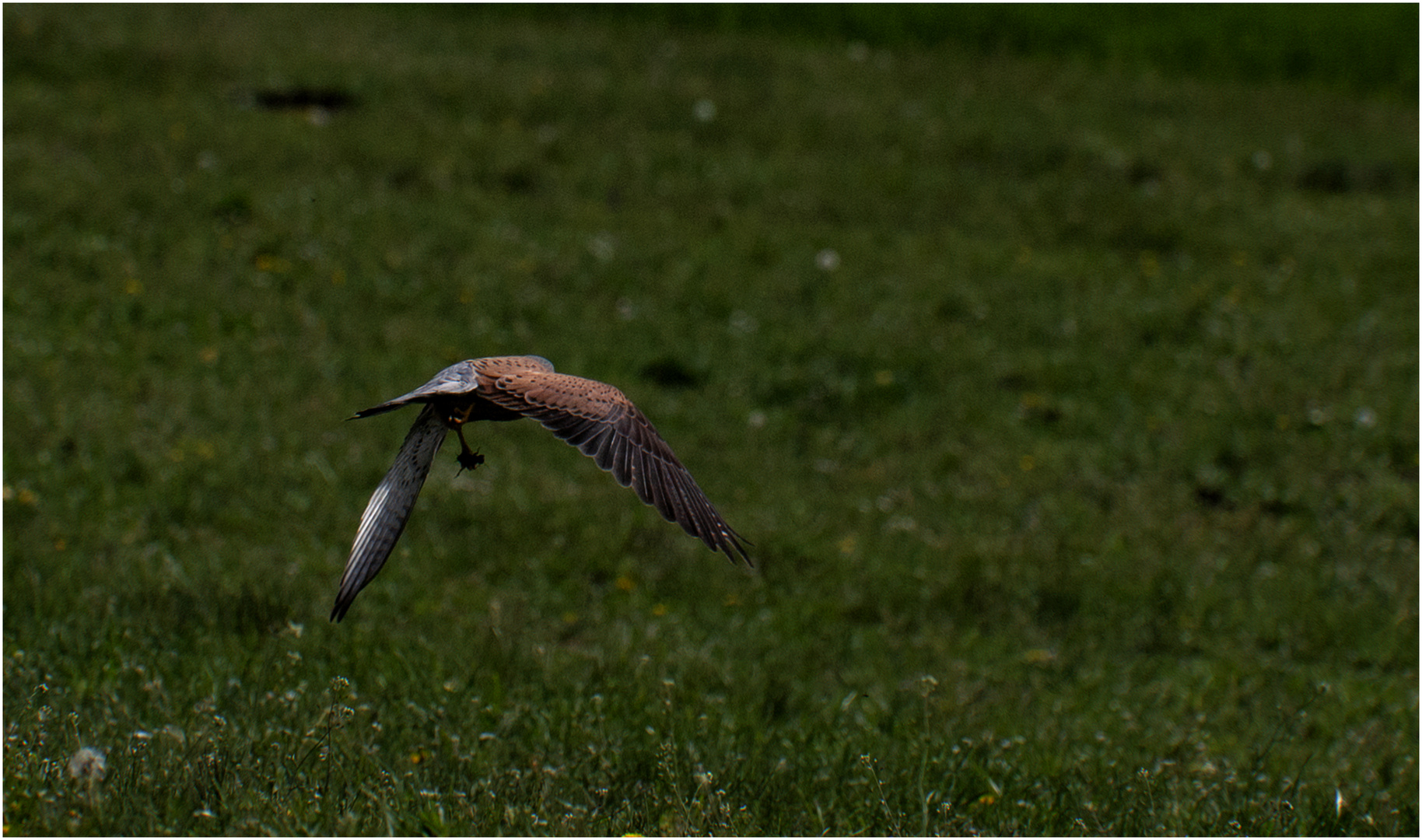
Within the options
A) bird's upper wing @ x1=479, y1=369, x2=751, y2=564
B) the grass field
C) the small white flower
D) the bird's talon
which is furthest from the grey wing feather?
the small white flower

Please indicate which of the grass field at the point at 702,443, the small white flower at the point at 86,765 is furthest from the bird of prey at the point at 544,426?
the small white flower at the point at 86,765

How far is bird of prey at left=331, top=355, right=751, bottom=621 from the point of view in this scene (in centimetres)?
317

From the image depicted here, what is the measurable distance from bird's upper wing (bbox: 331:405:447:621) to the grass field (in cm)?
114

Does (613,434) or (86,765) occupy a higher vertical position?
Result: (613,434)

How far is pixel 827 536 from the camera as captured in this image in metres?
7.97

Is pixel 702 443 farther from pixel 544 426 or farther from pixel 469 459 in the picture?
pixel 544 426

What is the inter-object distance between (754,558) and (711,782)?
309 cm

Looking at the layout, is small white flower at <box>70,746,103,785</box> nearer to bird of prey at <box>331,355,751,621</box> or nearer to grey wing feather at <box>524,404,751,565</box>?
bird of prey at <box>331,355,751,621</box>

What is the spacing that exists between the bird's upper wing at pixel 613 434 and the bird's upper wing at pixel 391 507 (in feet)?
0.77

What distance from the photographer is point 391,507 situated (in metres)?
3.28

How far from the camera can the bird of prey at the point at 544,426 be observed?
317 cm

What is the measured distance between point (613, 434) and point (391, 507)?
578mm

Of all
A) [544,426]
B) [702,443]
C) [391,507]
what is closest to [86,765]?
[391,507]

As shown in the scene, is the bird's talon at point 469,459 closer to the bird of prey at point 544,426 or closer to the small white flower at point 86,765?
the bird of prey at point 544,426
